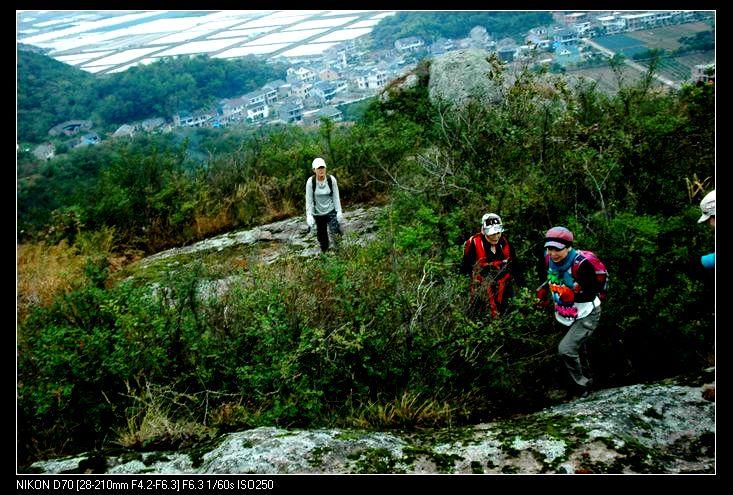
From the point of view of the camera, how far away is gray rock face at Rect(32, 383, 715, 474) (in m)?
3.10

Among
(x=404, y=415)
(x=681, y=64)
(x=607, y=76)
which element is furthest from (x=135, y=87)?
(x=404, y=415)

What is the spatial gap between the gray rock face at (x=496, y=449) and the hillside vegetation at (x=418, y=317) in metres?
0.40

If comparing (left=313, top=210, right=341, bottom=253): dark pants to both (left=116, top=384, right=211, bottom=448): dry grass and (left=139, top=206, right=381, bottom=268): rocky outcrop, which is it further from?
(left=116, top=384, right=211, bottom=448): dry grass

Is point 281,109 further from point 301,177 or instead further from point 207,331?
point 207,331

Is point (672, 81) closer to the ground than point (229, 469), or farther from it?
farther from it

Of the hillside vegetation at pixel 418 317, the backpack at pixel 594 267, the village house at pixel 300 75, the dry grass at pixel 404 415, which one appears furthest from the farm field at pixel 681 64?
the village house at pixel 300 75

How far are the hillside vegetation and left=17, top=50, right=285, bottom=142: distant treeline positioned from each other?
46.9 ft

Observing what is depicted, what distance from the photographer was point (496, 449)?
128 inches

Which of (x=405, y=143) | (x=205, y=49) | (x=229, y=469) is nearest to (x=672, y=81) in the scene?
(x=405, y=143)

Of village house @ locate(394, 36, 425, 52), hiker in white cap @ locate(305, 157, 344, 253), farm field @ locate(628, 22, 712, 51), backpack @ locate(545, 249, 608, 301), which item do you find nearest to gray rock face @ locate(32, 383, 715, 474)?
backpack @ locate(545, 249, 608, 301)

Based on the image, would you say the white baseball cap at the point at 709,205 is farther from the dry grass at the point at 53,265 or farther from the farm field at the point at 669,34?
the farm field at the point at 669,34

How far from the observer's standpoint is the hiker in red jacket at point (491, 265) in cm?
458

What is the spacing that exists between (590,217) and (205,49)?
13693mm
